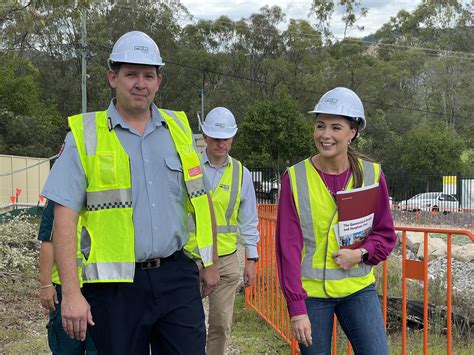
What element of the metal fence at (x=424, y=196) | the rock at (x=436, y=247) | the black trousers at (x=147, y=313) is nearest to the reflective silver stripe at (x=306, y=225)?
the black trousers at (x=147, y=313)

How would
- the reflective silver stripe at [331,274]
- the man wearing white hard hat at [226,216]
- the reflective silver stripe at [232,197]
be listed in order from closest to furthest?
the reflective silver stripe at [331,274] → the man wearing white hard hat at [226,216] → the reflective silver stripe at [232,197]

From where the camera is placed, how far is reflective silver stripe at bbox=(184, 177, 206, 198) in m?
2.75

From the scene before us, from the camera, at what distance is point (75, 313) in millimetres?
2414

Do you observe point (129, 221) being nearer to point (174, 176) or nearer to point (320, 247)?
point (174, 176)

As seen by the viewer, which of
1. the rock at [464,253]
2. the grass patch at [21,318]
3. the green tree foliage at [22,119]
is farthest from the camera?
the green tree foliage at [22,119]

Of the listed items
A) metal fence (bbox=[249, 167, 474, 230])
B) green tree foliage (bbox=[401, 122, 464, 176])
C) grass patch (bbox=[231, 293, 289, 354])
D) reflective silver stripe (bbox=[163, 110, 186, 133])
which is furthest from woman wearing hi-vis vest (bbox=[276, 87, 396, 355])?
green tree foliage (bbox=[401, 122, 464, 176])

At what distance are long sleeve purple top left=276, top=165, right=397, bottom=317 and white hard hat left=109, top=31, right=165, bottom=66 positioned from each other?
874 millimetres

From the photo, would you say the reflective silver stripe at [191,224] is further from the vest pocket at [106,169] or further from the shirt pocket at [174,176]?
the vest pocket at [106,169]

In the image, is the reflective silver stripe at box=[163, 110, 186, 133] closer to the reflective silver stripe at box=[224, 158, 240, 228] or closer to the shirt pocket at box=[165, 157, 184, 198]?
the shirt pocket at box=[165, 157, 184, 198]

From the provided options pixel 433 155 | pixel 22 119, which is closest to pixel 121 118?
pixel 22 119

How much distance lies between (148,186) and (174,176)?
0.49 feet

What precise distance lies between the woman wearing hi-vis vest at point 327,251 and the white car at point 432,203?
26475 millimetres

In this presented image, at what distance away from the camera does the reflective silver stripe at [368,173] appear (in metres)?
3.00

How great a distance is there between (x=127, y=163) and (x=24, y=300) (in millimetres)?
5404
